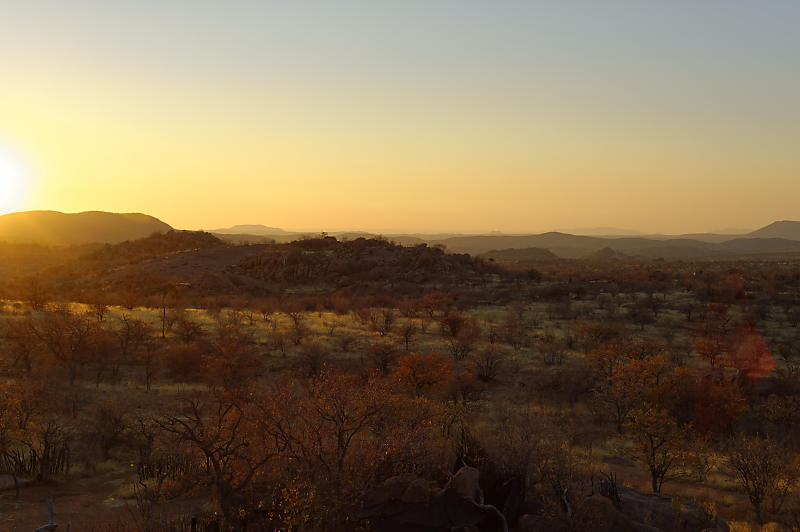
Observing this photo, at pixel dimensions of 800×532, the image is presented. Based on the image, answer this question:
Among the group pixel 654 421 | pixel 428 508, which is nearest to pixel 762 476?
pixel 654 421

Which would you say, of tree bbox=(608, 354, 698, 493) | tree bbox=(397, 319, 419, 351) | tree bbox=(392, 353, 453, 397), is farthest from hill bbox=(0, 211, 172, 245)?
tree bbox=(608, 354, 698, 493)

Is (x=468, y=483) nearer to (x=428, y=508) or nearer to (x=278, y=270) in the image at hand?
(x=428, y=508)

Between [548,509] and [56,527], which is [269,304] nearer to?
[56,527]

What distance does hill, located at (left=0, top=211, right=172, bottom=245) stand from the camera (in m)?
160

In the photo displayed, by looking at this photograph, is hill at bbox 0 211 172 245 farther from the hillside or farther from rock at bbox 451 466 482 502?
rock at bbox 451 466 482 502

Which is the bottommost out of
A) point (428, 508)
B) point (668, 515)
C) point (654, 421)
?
point (668, 515)

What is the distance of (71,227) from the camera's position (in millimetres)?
166125

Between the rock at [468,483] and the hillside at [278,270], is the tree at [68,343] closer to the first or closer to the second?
the rock at [468,483]

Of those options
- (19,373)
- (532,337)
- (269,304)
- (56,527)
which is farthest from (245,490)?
(269,304)

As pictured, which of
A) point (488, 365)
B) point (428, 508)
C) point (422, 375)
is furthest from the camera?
point (488, 365)

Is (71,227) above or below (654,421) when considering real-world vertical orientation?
above

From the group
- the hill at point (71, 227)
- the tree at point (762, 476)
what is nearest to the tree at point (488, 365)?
the tree at point (762, 476)

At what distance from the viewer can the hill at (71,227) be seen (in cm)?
15950

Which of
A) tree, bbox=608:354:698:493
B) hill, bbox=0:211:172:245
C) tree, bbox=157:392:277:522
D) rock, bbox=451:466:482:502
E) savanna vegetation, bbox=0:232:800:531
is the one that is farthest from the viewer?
hill, bbox=0:211:172:245
